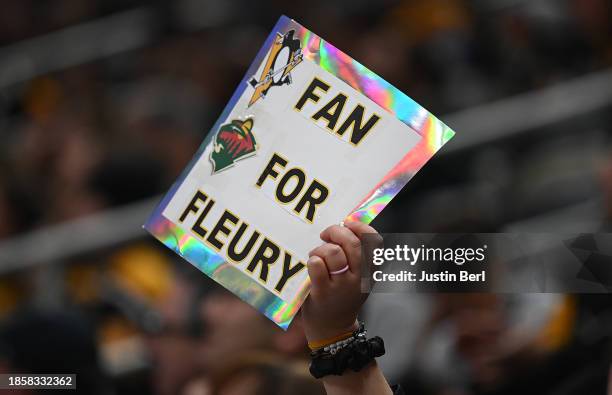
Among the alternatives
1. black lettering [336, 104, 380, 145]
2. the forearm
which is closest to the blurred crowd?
the forearm

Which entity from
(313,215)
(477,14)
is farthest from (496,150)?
(313,215)

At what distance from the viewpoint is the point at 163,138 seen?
3.22 m

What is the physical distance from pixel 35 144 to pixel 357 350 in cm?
270

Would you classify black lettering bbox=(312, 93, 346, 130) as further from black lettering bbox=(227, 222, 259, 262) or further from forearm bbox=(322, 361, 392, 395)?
forearm bbox=(322, 361, 392, 395)

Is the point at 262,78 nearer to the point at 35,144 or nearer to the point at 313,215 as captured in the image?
the point at 313,215

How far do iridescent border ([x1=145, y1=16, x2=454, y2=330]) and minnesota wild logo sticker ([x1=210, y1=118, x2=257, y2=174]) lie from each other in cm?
2

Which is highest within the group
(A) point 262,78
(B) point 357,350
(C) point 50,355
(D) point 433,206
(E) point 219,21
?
(E) point 219,21

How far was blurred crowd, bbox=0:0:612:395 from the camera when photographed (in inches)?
70.9

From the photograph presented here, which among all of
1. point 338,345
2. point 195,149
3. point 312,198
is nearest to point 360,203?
point 312,198

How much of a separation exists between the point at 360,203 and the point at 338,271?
83mm

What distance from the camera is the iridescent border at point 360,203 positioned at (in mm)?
1127

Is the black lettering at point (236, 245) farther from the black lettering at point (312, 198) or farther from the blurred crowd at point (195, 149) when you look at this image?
the blurred crowd at point (195, 149)

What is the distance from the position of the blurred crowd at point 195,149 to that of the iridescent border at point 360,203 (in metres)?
0.36

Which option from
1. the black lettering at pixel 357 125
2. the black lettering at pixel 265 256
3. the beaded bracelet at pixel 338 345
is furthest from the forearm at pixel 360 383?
the black lettering at pixel 357 125
